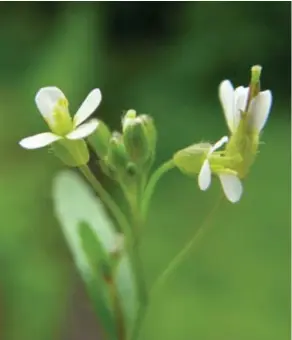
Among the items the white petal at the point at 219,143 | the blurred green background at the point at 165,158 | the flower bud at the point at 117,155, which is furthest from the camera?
the blurred green background at the point at 165,158

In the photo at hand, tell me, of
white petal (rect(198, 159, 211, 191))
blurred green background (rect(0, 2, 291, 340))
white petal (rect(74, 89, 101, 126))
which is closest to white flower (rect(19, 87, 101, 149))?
white petal (rect(74, 89, 101, 126))

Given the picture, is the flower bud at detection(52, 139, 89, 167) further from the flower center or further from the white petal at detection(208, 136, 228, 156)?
the white petal at detection(208, 136, 228, 156)

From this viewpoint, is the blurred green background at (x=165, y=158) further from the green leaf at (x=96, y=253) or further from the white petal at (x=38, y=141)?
the white petal at (x=38, y=141)

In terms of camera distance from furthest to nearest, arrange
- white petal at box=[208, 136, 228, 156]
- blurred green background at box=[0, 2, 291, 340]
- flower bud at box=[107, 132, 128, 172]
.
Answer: blurred green background at box=[0, 2, 291, 340] < flower bud at box=[107, 132, 128, 172] < white petal at box=[208, 136, 228, 156]

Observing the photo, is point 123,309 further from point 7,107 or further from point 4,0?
point 4,0

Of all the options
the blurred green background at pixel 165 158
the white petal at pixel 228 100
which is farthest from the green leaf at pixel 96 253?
the blurred green background at pixel 165 158

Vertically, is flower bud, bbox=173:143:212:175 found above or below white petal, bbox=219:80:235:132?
below
